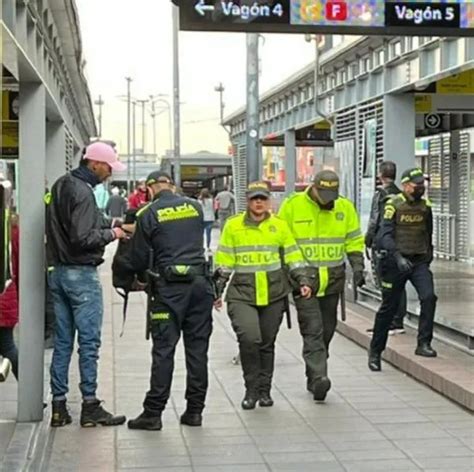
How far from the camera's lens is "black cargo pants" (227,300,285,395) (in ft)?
26.6

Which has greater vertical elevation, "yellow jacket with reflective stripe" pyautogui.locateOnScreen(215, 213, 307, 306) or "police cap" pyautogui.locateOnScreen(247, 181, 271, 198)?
"police cap" pyautogui.locateOnScreen(247, 181, 271, 198)

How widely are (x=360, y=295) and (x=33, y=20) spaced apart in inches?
294

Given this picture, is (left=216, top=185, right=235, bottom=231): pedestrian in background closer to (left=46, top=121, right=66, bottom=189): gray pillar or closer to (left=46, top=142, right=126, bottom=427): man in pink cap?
(left=46, top=121, right=66, bottom=189): gray pillar

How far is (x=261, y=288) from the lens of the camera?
8.09m

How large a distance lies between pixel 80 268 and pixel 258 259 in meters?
1.55

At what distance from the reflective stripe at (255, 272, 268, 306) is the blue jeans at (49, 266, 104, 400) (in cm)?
135

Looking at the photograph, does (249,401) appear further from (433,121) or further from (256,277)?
(433,121)

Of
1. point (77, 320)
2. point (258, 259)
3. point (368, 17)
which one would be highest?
point (368, 17)

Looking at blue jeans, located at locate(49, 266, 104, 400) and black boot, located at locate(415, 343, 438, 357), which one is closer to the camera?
blue jeans, located at locate(49, 266, 104, 400)

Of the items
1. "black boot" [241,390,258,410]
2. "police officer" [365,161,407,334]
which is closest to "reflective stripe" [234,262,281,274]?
"black boot" [241,390,258,410]

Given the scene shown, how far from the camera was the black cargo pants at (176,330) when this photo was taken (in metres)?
7.38

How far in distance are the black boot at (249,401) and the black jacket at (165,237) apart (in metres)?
1.31

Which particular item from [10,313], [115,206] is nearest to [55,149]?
[10,313]

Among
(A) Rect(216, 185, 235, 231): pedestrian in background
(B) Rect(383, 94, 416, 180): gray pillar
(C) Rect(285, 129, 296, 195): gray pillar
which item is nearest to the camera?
(B) Rect(383, 94, 416, 180): gray pillar
